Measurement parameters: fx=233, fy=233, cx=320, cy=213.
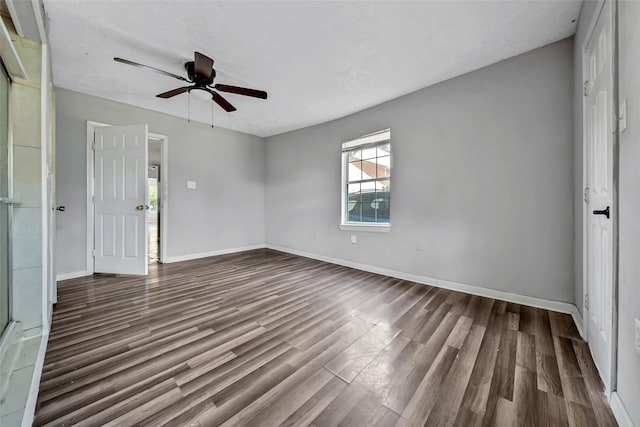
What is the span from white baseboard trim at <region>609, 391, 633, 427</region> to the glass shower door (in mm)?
3219

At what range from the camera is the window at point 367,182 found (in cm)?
352

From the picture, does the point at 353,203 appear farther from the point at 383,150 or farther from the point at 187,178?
the point at 187,178

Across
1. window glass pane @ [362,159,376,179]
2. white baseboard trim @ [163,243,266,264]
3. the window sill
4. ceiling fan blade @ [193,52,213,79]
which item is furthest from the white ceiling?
white baseboard trim @ [163,243,266,264]

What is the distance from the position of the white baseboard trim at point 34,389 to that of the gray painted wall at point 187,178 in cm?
232

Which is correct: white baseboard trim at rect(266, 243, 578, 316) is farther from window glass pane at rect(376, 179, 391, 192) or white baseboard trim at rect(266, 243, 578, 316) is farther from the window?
window glass pane at rect(376, 179, 391, 192)

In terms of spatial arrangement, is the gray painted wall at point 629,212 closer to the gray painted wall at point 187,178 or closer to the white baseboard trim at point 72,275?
the gray painted wall at point 187,178

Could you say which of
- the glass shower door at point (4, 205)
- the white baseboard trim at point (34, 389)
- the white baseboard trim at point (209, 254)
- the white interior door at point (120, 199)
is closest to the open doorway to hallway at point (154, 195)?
the white interior door at point (120, 199)

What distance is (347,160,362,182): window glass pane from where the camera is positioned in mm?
3889

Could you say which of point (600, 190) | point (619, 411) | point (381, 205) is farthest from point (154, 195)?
point (619, 411)

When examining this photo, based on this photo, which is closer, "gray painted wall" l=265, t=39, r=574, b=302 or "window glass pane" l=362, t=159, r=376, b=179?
"gray painted wall" l=265, t=39, r=574, b=302

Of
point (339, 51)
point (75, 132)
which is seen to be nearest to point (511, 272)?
point (339, 51)

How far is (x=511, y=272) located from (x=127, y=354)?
3388mm

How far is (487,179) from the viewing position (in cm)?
254

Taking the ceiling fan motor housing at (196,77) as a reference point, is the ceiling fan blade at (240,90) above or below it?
below
